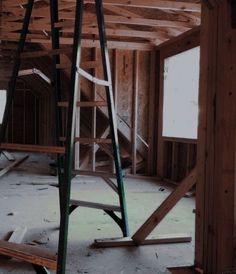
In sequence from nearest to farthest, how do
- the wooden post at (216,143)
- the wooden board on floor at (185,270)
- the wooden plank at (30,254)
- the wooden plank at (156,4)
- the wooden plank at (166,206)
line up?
the wooden plank at (30,254)
the wooden post at (216,143)
the wooden board on floor at (185,270)
the wooden plank at (166,206)
the wooden plank at (156,4)

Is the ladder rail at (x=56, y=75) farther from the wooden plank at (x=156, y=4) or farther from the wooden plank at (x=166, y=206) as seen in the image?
the wooden plank at (x=156, y=4)

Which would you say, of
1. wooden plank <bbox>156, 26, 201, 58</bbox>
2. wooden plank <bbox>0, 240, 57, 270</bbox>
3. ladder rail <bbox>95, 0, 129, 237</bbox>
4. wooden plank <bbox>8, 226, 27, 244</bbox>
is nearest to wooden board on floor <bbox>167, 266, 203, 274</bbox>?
ladder rail <bbox>95, 0, 129, 237</bbox>

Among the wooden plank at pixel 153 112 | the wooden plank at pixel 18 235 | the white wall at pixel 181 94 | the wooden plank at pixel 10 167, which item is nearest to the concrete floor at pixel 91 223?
the wooden plank at pixel 18 235

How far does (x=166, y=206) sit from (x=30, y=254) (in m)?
1.13

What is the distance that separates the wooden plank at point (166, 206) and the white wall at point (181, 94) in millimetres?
2860

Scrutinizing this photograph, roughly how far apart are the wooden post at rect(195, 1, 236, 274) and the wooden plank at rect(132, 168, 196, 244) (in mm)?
154

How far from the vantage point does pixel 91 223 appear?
3393 millimetres

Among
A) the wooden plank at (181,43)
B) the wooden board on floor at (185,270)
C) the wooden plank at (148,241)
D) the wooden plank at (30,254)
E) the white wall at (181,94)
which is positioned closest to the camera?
the wooden plank at (30,254)

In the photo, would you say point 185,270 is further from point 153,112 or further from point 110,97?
point 153,112

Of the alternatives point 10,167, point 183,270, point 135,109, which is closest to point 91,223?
point 183,270

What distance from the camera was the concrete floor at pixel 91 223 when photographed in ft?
7.91

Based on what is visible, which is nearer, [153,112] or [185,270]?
[185,270]

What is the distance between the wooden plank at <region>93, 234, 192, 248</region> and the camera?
2748 millimetres

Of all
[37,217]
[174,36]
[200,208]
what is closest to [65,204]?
[200,208]
